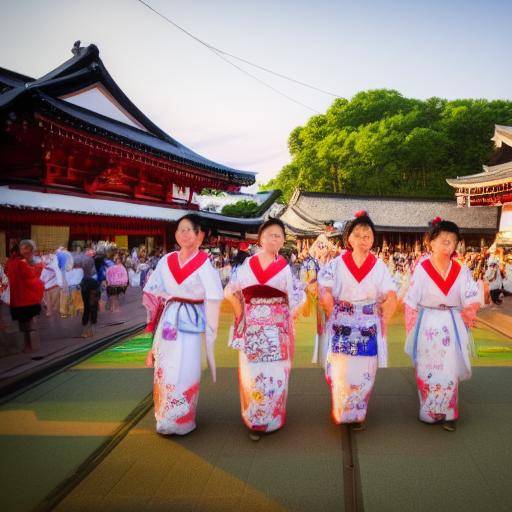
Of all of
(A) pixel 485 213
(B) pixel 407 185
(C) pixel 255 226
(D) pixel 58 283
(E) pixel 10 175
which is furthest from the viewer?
(B) pixel 407 185

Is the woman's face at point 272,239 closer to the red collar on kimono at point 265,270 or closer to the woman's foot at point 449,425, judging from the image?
the red collar on kimono at point 265,270

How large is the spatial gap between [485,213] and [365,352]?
32176 millimetres

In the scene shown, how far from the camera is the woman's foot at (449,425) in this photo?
145 inches

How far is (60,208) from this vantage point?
9031mm

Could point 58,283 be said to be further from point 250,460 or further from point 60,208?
point 250,460

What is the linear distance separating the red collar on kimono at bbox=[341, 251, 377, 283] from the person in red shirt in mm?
4669

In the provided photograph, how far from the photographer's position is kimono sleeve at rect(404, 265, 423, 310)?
390 centimetres

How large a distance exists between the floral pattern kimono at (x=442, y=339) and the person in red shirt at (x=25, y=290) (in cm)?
519

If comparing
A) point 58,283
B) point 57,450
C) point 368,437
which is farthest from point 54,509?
point 58,283

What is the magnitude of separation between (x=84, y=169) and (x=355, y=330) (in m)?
8.44

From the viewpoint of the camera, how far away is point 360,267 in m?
3.68

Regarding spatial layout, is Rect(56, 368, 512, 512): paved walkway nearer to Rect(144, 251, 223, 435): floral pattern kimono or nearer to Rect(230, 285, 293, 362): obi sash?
Rect(144, 251, 223, 435): floral pattern kimono

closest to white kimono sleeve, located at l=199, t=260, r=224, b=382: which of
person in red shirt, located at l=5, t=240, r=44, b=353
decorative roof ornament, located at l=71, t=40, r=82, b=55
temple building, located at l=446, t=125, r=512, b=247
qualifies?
person in red shirt, located at l=5, t=240, r=44, b=353

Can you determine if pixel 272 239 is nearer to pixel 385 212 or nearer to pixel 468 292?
pixel 468 292
